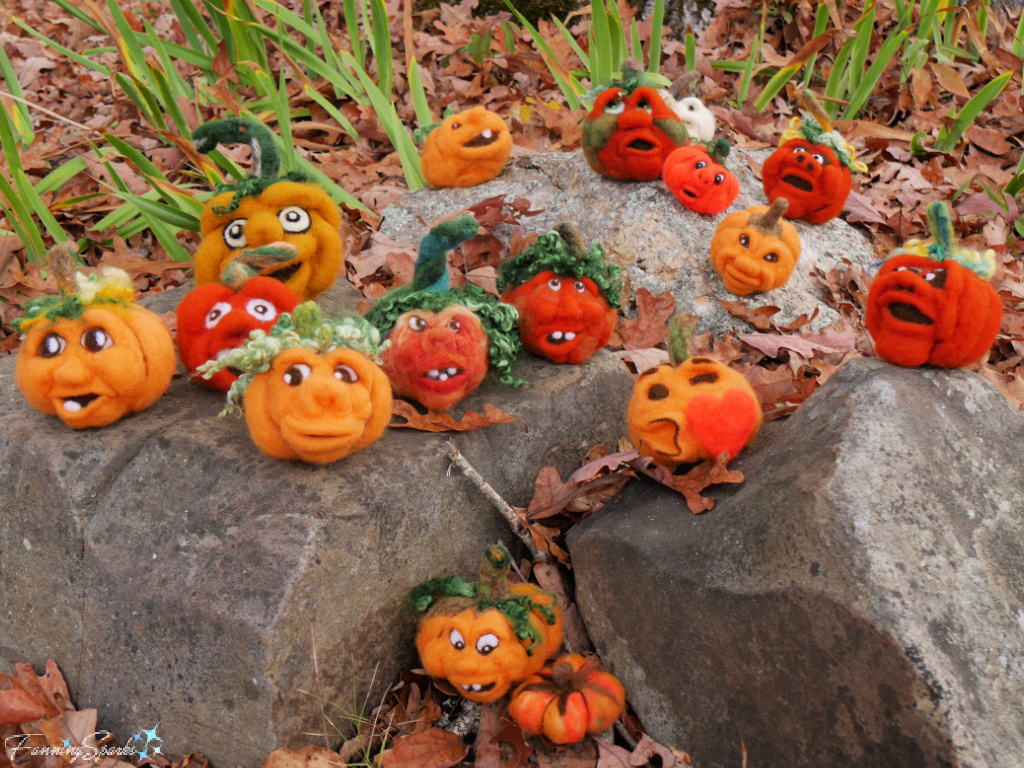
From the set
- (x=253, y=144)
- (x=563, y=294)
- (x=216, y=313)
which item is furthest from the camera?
(x=253, y=144)

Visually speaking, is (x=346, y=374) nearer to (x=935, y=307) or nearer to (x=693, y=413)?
(x=693, y=413)

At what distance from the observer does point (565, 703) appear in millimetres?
1552

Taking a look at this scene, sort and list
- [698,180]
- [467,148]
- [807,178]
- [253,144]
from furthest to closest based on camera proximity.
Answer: [467,148]
[807,178]
[698,180]
[253,144]

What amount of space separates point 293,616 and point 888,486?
1.15 meters

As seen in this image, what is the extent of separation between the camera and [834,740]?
1383mm

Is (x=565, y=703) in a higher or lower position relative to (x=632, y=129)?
lower

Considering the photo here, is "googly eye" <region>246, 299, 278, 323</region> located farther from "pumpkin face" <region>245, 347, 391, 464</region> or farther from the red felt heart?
the red felt heart

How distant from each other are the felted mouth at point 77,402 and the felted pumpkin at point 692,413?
1205mm

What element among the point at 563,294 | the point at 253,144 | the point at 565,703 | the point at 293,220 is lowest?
the point at 565,703

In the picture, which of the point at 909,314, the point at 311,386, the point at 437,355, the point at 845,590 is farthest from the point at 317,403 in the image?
the point at 909,314

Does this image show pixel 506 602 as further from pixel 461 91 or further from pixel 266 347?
pixel 461 91

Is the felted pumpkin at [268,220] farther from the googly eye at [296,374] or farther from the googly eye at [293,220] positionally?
the googly eye at [296,374]

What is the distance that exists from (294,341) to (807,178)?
2.06 metres

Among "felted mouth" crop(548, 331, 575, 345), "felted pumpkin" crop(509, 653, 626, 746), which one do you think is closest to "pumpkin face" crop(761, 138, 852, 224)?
"felted mouth" crop(548, 331, 575, 345)
